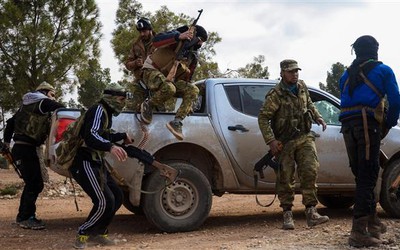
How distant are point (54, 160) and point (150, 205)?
1171 mm

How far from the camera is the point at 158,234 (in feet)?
20.2

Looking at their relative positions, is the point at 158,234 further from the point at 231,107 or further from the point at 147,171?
the point at 231,107

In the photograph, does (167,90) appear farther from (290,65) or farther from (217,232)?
(217,232)

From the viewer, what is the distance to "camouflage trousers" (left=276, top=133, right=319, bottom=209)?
5.99 metres

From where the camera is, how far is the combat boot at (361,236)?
4918 millimetres

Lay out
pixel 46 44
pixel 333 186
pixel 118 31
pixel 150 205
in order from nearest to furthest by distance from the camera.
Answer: pixel 150 205 < pixel 333 186 < pixel 46 44 < pixel 118 31

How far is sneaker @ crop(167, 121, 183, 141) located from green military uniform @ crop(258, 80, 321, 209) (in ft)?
2.92

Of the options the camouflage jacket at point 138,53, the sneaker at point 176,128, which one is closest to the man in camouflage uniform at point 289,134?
the sneaker at point 176,128

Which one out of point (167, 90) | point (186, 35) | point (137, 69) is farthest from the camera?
point (137, 69)

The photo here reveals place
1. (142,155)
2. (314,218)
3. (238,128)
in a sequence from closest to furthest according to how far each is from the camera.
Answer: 1. (142,155)
2. (314,218)
3. (238,128)

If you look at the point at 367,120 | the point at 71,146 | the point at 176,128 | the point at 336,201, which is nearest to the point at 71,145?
the point at 71,146

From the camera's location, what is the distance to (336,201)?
8.70 meters

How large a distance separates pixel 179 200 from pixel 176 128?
824mm

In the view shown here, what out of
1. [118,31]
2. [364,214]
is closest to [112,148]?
[364,214]
